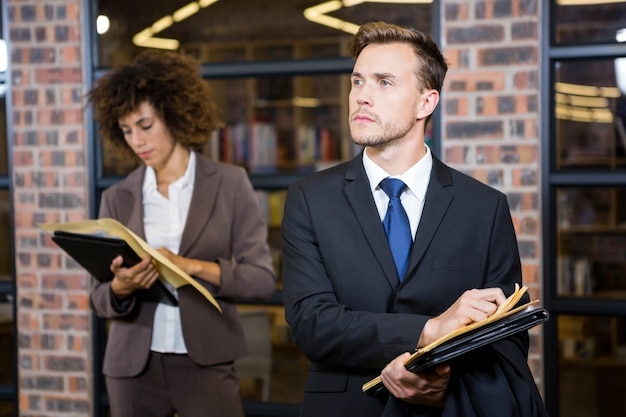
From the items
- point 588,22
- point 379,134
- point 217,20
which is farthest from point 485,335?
point 217,20

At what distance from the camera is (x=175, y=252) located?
10.2ft

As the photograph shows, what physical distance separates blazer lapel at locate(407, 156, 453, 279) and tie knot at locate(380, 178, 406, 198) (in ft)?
0.21

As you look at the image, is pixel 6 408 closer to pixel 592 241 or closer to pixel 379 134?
pixel 592 241

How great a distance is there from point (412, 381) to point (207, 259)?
4.33ft

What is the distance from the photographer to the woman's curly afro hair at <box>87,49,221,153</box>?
316 centimetres

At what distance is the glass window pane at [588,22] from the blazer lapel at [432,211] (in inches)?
70.2

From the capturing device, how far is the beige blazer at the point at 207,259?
2.99 meters

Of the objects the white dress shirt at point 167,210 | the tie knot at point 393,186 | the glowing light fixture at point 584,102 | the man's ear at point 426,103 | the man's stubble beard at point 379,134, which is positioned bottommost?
the white dress shirt at point 167,210

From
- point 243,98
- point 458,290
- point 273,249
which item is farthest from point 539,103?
point 243,98

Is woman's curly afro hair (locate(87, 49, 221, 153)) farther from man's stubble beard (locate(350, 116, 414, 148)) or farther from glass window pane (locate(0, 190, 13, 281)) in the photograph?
glass window pane (locate(0, 190, 13, 281))

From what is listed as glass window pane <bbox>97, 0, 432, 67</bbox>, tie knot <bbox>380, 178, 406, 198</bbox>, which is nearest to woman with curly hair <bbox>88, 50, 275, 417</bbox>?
tie knot <bbox>380, 178, 406, 198</bbox>

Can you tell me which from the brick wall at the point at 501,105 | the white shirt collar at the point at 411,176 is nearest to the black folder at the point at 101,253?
the white shirt collar at the point at 411,176

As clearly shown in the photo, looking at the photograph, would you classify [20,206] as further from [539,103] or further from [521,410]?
[521,410]

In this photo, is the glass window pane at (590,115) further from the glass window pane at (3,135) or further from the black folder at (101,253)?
the glass window pane at (3,135)
